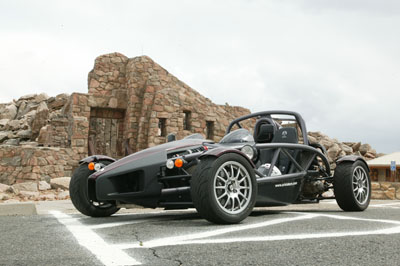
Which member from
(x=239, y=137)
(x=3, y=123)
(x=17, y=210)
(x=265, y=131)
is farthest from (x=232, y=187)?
(x=3, y=123)

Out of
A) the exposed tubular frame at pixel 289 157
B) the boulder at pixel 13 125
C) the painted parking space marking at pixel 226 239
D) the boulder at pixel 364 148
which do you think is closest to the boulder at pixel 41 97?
the boulder at pixel 13 125

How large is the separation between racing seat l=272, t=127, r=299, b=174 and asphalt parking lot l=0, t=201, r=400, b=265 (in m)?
1.42

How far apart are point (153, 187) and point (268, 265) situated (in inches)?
93.6

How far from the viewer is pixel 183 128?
864 inches

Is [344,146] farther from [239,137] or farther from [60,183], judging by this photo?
[239,137]

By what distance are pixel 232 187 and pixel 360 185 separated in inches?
113

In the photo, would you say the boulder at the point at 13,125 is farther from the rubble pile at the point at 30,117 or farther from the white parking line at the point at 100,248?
the white parking line at the point at 100,248

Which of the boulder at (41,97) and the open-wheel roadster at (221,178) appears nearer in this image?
the open-wheel roadster at (221,178)

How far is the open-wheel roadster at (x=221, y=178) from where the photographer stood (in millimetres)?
4672

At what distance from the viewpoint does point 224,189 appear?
475 centimetres

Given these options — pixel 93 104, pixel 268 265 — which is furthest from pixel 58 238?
pixel 93 104

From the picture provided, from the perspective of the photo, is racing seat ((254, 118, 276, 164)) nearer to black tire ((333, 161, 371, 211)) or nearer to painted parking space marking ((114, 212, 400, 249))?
black tire ((333, 161, 371, 211))

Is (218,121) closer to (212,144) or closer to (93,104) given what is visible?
(93,104)

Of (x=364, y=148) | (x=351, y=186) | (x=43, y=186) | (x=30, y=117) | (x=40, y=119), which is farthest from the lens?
(x=30, y=117)
